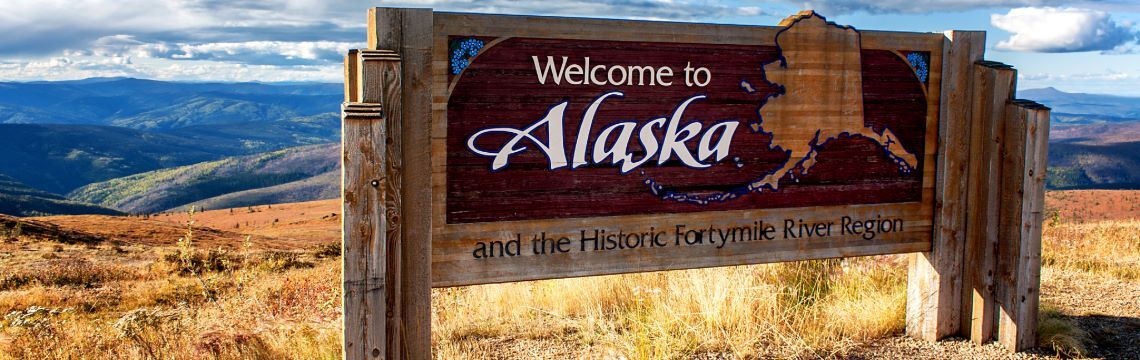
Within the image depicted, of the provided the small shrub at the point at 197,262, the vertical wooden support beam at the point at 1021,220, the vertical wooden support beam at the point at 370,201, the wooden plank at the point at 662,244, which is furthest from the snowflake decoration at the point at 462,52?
the small shrub at the point at 197,262

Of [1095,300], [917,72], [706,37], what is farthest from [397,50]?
[1095,300]

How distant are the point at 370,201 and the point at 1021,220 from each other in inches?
158

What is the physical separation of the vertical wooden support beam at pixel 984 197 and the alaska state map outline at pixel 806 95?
2.66 ft

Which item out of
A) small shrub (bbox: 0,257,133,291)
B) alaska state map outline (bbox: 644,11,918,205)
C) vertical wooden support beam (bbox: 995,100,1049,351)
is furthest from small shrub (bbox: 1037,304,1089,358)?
small shrub (bbox: 0,257,133,291)

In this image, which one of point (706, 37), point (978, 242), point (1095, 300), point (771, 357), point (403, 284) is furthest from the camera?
point (1095, 300)

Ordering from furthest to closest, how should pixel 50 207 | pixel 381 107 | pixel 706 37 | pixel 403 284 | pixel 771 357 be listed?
pixel 50 207 → pixel 771 357 → pixel 706 37 → pixel 403 284 → pixel 381 107

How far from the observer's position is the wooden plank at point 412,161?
13.5 ft

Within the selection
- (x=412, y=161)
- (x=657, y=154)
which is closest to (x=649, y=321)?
(x=657, y=154)

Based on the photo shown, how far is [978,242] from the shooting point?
558 cm

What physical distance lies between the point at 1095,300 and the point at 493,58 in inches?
223

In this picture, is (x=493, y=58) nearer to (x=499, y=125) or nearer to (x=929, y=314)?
(x=499, y=125)

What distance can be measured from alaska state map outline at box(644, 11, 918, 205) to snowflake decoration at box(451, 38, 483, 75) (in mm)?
1468

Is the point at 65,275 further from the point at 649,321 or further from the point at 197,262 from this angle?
the point at 649,321

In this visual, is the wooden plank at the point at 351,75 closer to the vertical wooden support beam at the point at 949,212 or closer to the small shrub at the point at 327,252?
the vertical wooden support beam at the point at 949,212
